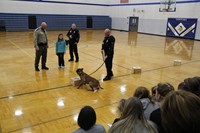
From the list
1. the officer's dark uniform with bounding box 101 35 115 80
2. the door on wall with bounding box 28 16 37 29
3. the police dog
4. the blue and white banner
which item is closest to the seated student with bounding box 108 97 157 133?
the police dog

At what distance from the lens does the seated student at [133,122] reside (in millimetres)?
1676

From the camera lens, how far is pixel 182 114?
137 cm

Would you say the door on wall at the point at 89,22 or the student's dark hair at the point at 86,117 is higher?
the door on wall at the point at 89,22

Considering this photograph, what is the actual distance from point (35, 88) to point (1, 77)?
1705 mm

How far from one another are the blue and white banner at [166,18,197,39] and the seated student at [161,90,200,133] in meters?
19.3

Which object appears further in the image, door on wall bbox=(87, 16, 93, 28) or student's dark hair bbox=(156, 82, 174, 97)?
door on wall bbox=(87, 16, 93, 28)

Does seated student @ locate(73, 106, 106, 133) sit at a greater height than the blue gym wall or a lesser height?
lesser

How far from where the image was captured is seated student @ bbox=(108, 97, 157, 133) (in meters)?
1.68

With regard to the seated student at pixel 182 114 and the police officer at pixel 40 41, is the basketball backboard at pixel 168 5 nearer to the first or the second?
the police officer at pixel 40 41

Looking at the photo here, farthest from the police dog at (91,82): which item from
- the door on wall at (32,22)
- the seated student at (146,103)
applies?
the door on wall at (32,22)


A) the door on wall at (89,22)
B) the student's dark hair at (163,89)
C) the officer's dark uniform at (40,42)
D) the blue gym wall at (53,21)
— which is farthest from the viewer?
the door on wall at (89,22)

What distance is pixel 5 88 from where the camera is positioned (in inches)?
231

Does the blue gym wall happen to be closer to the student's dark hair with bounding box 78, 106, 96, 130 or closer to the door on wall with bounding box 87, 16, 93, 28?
the door on wall with bounding box 87, 16, 93, 28

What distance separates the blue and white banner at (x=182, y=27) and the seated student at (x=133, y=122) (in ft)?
62.7
